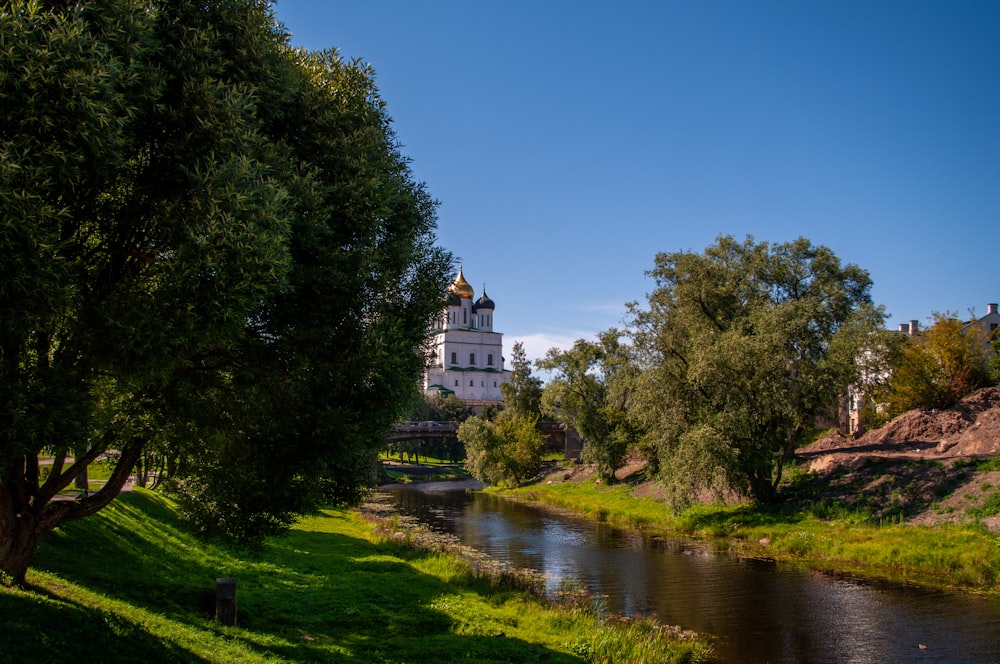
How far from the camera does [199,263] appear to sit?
10.2m

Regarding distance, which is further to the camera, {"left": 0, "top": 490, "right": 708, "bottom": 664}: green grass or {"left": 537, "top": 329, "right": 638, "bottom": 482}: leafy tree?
{"left": 537, "top": 329, "right": 638, "bottom": 482}: leafy tree

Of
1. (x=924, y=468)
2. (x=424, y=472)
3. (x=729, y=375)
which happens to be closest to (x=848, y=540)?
(x=924, y=468)

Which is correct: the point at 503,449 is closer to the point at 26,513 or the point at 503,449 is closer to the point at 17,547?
the point at 26,513

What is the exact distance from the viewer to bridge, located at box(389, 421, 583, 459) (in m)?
75.0

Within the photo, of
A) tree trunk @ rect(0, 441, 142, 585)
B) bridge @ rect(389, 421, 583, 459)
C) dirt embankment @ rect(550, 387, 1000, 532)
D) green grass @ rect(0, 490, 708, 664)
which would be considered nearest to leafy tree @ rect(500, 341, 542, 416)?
bridge @ rect(389, 421, 583, 459)

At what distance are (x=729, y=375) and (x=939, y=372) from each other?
86.5ft

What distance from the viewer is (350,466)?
47.4 ft

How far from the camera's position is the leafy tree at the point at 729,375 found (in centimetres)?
3509

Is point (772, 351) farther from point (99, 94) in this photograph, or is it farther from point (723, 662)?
point (99, 94)

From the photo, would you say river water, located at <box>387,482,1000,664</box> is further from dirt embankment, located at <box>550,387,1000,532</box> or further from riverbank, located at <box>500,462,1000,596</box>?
dirt embankment, located at <box>550,387,1000,532</box>

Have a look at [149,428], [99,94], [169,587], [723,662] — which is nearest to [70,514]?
[149,428]

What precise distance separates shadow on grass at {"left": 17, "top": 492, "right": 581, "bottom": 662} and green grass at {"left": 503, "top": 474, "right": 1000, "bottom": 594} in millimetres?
15604

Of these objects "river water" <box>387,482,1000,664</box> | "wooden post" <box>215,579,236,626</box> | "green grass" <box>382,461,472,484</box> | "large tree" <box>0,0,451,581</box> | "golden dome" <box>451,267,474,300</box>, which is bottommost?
"green grass" <box>382,461,472,484</box>

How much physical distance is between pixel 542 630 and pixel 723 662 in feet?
14.4
